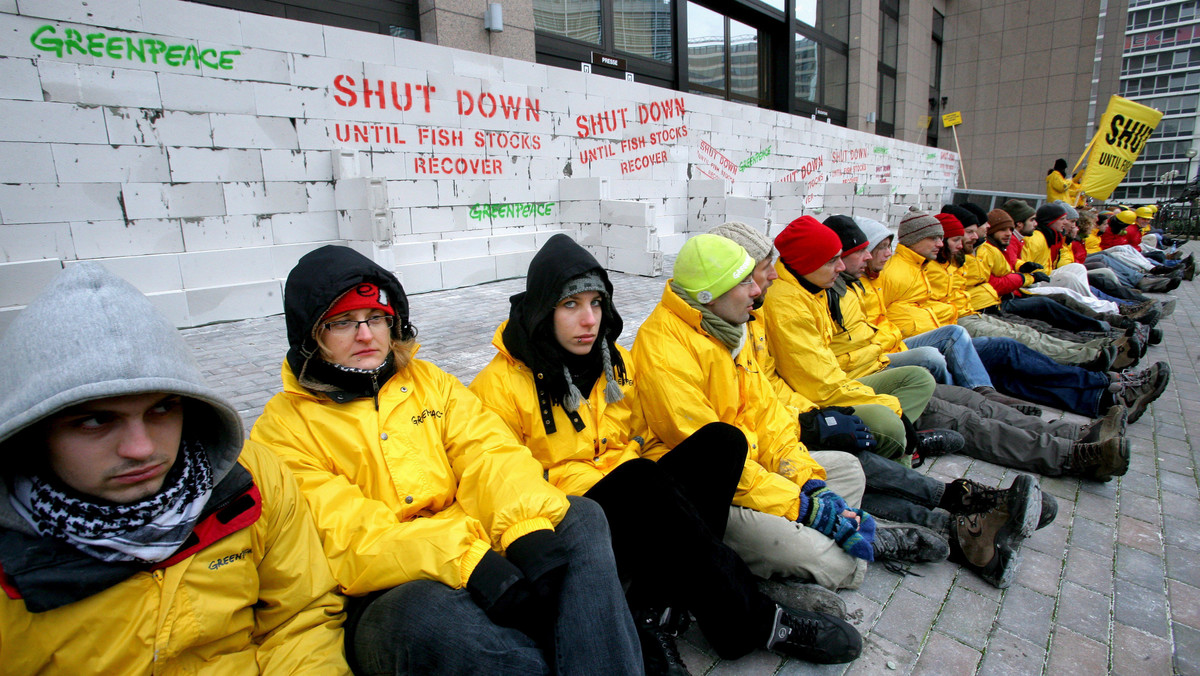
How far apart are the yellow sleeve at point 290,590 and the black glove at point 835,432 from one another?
2397mm

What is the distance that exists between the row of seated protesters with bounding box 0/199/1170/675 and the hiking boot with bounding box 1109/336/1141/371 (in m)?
2.17

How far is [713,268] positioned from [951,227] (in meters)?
3.74

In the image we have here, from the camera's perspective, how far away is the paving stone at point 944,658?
2059 millimetres

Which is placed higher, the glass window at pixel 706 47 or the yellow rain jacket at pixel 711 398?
the glass window at pixel 706 47

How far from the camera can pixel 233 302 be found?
6078 mm

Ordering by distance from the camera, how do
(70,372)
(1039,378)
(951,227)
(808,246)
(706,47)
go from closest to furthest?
(70,372), (808,246), (1039,378), (951,227), (706,47)

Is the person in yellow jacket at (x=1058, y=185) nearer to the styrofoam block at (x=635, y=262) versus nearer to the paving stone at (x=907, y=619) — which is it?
the styrofoam block at (x=635, y=262)

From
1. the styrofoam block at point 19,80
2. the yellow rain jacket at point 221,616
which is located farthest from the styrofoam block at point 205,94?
the yellow rain jacket at point 221,616

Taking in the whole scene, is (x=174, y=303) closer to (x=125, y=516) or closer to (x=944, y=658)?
(x=125, y=516)

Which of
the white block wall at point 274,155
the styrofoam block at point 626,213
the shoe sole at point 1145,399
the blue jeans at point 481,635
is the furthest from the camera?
the styrofoam block at point 626,213

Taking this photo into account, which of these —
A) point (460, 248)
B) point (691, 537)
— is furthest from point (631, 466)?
point (460, 248)

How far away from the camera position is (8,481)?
1.27 meters

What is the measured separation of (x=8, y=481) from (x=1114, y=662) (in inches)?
133

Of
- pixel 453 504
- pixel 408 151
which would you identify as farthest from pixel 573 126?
pixel 453 504
